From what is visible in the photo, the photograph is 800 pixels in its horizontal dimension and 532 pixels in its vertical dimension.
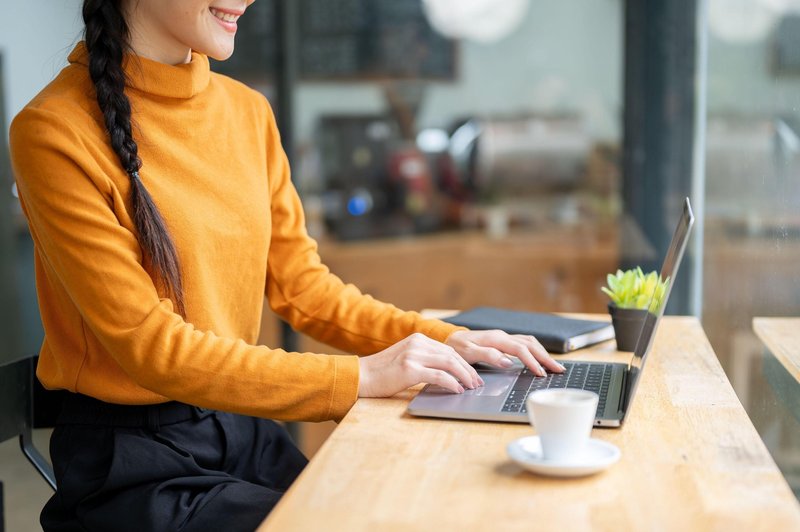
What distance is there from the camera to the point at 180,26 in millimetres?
1508

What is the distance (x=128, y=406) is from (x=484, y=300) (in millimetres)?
2316

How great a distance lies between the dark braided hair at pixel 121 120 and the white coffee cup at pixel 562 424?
607 millimetres

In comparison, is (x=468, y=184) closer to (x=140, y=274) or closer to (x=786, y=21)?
(x=786, y=21)

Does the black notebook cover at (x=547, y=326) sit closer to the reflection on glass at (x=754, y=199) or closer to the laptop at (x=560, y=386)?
the laptop at (x=560, y=386)

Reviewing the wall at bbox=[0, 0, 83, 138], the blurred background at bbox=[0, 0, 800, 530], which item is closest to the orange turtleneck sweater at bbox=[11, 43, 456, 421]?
the wall at bbox=[0, 0, 83, 138]

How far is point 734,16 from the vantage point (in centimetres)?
251

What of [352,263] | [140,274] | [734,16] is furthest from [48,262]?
[352,263]

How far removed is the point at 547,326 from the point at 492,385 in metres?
0.34

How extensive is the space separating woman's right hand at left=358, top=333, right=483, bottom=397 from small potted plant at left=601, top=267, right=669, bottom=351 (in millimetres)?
371

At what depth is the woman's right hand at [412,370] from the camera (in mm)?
1336

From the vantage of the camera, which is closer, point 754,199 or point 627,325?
point 627,325

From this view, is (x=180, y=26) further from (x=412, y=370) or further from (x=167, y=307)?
(x=412, y=370)

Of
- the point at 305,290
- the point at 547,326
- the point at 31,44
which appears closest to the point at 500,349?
the point at 547,326

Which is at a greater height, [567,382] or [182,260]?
[182,260]
